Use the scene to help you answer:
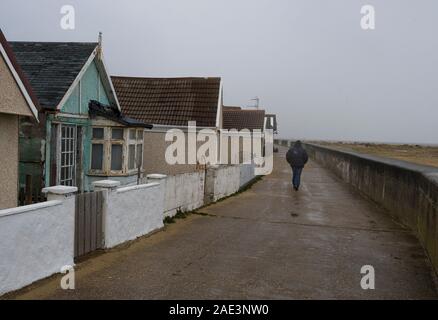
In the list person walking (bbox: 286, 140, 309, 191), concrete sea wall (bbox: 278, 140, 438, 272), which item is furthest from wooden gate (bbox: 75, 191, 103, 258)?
person walking (bbox: 286, 140, 309, 191)

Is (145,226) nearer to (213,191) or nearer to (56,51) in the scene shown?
(213,191)

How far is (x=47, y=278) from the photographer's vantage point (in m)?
5.59

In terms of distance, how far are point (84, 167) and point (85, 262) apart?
5843 mm

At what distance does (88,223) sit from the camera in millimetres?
6680

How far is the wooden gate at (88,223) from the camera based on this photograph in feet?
21.1

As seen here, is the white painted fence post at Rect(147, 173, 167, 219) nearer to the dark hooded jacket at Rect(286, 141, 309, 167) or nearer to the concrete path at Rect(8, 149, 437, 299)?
the concrete path at Rect(8, 149, 437, 299)

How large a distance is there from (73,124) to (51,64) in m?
1.72

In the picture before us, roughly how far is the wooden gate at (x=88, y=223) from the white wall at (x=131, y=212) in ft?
0.42

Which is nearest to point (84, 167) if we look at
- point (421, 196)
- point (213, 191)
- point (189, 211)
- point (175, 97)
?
point (189, 211)

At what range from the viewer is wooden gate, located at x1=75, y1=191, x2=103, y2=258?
21.1 ft

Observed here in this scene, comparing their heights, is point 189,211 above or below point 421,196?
below

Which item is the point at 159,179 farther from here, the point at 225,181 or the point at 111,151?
the point at 225,181

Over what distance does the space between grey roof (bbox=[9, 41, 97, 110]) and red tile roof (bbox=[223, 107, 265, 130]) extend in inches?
1086

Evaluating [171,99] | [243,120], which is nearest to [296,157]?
[171,99]
